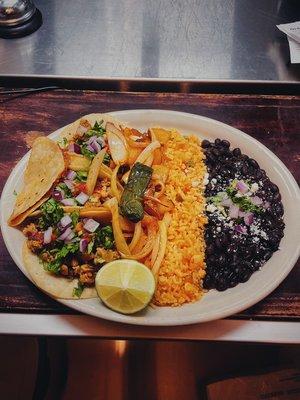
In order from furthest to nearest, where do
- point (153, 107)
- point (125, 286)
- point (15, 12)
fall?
point (15, 12), point (153, 107), point (125, 286)

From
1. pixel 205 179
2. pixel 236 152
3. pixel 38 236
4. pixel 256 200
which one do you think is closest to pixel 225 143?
pixel 236 152

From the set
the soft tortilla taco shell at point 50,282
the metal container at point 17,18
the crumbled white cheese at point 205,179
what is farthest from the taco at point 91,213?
the metal container at point 17,18

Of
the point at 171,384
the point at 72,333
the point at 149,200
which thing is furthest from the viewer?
the point at 171,384

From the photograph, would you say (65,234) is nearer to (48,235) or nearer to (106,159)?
(48,235)

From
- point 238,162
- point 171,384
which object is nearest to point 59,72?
point 238,162

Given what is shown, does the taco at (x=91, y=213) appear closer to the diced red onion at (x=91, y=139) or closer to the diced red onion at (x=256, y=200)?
the diced red onion at (x=91, y=139)

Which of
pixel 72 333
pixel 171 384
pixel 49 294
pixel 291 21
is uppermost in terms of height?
pixel 291 21

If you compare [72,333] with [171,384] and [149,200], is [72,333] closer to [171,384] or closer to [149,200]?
[149,200]
